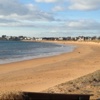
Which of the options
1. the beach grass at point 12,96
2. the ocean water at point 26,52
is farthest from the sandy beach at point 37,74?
the ocean water at point 26,52

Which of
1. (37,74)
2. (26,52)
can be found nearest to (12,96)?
(37,74)

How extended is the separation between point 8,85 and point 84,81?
142 inches

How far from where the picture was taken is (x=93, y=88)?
1137cm

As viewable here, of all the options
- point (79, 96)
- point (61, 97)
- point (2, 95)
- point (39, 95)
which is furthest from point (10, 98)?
point (79, 96)

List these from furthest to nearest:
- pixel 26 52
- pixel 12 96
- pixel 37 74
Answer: pixel 26 52 < pixel 37 74 < pixel 12 96

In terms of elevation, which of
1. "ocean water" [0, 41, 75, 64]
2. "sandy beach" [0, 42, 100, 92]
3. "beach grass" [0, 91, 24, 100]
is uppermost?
"beach grass" [0, 91, 24, 100]

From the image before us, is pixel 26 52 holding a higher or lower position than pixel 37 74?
lower

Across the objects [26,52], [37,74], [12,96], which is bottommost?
[26,52]

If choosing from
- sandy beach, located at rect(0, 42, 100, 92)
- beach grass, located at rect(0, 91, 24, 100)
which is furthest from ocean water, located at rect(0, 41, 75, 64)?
beach grass, located at rect(0, 91, 24, 100)

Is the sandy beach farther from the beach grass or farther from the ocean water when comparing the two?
the ocean water

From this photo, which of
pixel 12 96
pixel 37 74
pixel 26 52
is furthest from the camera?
pixel 26 52

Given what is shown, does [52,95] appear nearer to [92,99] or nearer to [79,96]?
[79,96]

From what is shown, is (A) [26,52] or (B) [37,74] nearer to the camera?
(B) [37,74]

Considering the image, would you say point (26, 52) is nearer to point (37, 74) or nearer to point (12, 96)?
point (37, 74)
